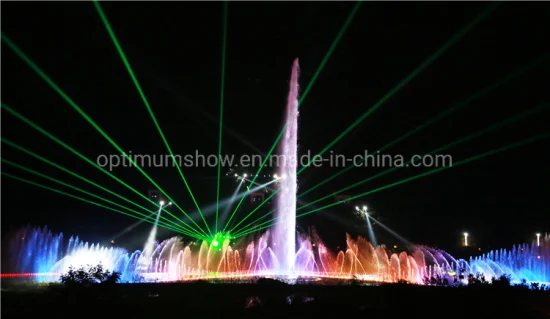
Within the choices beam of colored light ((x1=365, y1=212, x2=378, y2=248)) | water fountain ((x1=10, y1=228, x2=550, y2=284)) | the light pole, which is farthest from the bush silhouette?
the light pole

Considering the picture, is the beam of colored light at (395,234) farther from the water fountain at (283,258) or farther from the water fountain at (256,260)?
the water fountain at (256,260)

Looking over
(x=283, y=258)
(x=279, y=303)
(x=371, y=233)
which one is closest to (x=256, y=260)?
(x=283, y=258)

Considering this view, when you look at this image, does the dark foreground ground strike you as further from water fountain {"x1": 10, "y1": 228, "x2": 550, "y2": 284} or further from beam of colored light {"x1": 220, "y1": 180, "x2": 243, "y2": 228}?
beam of colored light {"x1": 220, "y1": 180, "x2": 243, "y2": 228}

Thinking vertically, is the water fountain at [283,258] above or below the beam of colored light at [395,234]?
below

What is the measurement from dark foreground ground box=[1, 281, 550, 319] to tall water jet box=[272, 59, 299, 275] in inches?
421

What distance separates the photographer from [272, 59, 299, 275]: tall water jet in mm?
24509

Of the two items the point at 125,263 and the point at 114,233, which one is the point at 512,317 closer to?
the point at 125,263

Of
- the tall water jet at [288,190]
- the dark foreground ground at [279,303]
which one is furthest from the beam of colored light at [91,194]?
the dark foreground ground at [279,303]

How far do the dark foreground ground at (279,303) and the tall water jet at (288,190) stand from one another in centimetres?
1069

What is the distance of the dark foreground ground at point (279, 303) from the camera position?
1012 centimetres

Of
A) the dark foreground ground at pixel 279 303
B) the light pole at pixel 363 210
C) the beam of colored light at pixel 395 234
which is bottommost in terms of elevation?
the dark foreground ground at pixel 279 303

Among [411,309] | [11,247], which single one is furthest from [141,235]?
[411,309]

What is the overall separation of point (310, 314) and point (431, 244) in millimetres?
31745

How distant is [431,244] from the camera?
38.1m
